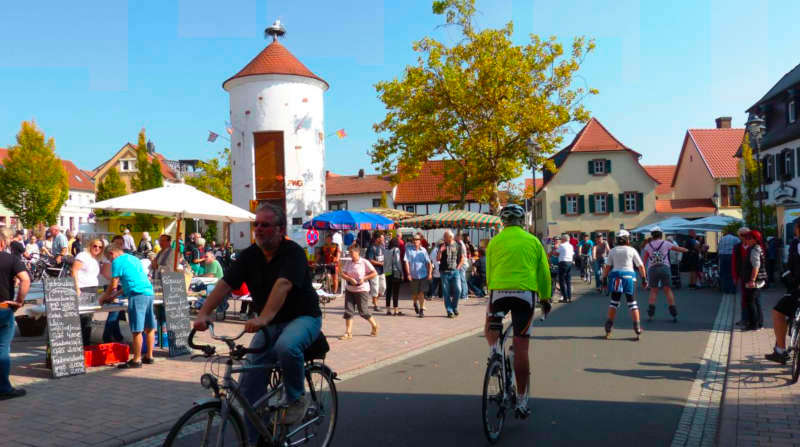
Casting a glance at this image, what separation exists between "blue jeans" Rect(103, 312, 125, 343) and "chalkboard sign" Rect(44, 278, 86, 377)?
1414 millimetres

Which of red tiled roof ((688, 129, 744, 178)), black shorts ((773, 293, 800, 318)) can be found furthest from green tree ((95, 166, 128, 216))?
black shorts ((773, 293, 800, 318))

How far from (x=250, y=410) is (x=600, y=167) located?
5144 cm

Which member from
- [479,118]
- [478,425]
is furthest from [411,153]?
[478,425]

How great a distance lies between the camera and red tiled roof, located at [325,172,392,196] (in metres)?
64.8

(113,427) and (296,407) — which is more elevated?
(296,407)

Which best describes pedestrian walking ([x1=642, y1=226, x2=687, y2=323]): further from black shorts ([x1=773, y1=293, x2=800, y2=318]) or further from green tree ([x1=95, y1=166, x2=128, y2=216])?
green tree ([x1=95, y1=166, x2=128, y2=216])

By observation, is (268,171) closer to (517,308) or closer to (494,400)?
(517,308)

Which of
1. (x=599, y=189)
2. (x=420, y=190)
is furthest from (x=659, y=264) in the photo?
(x=420, y=190)

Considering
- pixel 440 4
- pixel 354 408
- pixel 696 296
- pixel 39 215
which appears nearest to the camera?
pixel 354 408

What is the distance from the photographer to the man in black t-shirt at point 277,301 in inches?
157

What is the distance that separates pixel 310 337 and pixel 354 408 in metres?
2.37

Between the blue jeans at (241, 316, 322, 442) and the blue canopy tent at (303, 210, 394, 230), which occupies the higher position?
the blue canopy tent at (303, 210, 394, 230)

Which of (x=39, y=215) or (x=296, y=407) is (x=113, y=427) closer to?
(x=296, y=407)

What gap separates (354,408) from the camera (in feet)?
20.8
